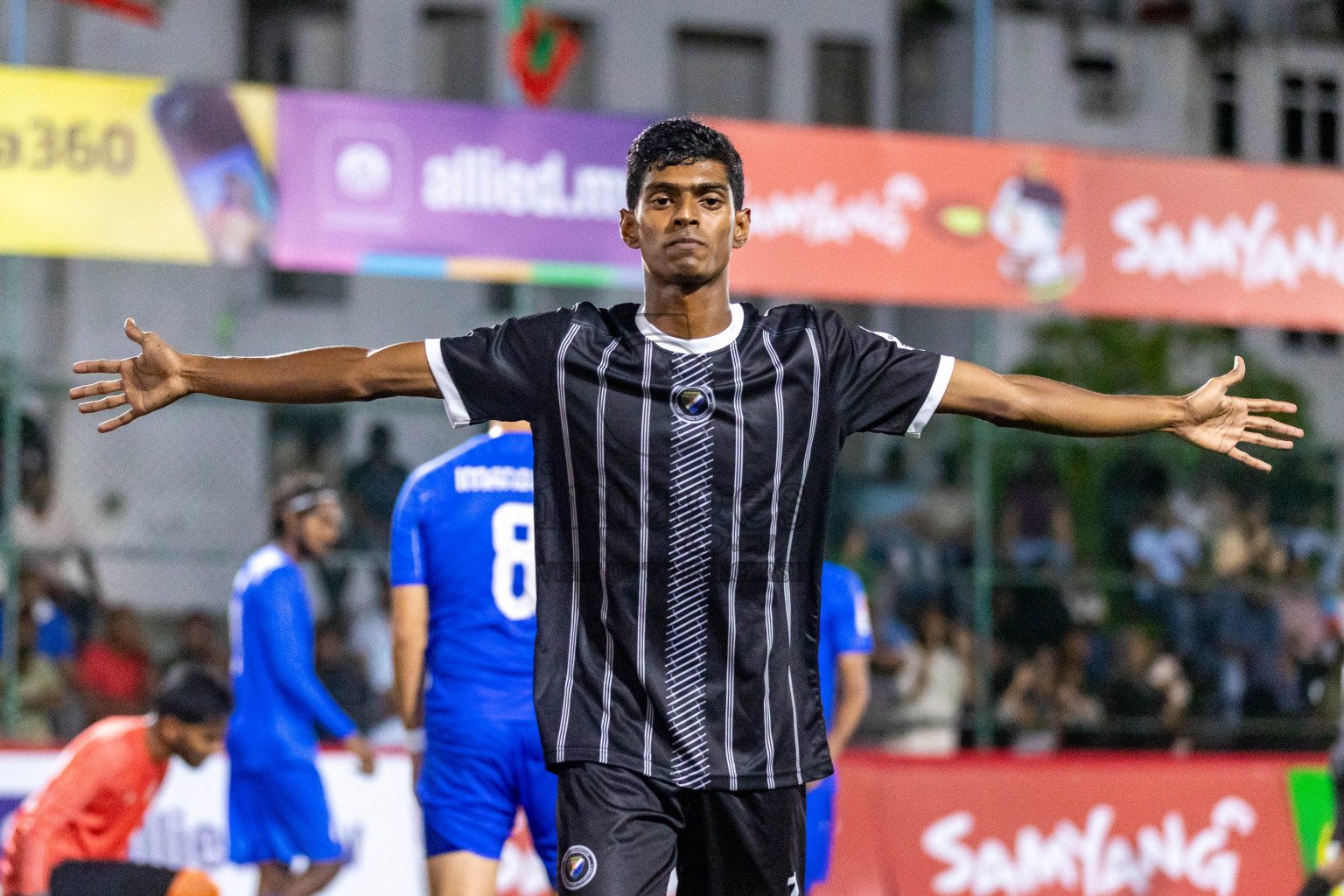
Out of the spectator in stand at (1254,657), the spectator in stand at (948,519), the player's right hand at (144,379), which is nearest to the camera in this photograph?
the player's right hand at (144,379)

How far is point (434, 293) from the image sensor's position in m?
20.1

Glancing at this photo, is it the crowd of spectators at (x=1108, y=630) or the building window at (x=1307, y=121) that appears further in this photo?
the building window at (x=1307, y=121)

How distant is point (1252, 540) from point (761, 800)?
429 inches

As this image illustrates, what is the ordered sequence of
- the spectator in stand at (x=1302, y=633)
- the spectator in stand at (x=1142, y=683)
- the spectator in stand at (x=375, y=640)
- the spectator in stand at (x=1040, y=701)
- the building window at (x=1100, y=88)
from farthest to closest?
the building window at (x=1100, y=88)
the spectator in stand at (x=1302, y=633)
the spectator in stand at (x=1142, y=683)
the spectator in stand at (x=1040, y=701)
the spectator in stand at (x=375, y=640)

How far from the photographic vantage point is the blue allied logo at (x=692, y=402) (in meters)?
3.42

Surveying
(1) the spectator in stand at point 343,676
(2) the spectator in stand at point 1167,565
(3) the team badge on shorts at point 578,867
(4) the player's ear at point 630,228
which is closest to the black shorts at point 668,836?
(3) the team badge on shorts at point 578,867

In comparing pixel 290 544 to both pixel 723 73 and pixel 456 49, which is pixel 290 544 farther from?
pixel 723 73

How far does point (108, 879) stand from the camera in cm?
583

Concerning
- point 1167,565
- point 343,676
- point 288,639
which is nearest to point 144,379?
point 288,639

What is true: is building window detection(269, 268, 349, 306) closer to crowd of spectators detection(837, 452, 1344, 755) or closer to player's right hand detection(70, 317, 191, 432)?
crowd of spectators detection(837, 452, 1344, 755)

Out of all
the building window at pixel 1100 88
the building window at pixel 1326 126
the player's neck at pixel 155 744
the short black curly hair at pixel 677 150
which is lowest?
the player's neck at pixel 155 744

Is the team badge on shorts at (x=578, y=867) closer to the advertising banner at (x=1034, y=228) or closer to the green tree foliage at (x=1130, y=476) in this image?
the advertising banner at (x=1034, y=228)

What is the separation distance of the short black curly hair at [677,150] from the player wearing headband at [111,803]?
11.2 ft

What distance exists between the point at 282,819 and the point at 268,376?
450cm
